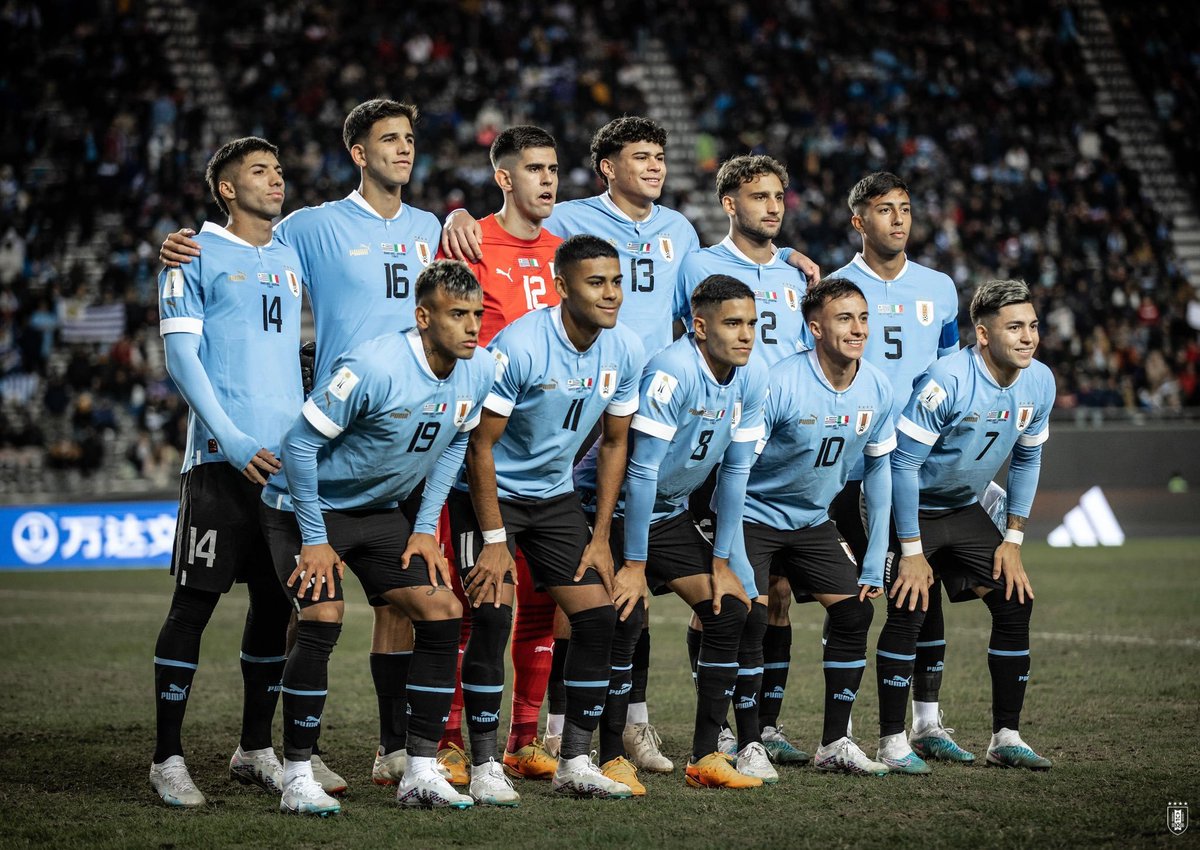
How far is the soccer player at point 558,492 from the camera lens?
19.1ft

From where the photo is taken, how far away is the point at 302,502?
546 centimetres

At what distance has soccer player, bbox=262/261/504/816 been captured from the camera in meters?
5.47

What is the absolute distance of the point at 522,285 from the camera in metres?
6.70

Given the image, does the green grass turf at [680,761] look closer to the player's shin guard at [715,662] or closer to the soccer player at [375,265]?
the player's shin guard at [715,662]

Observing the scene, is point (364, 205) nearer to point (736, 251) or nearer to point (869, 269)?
point (736, 251)

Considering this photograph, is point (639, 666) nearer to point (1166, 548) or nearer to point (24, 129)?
point (1166, 548)

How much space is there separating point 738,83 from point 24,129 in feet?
42.5

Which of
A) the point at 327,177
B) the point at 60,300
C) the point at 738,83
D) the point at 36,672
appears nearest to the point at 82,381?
the point at 60,300

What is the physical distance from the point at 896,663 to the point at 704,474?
1265mm

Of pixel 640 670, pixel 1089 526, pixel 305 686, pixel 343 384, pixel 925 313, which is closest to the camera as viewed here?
pixel 343 384

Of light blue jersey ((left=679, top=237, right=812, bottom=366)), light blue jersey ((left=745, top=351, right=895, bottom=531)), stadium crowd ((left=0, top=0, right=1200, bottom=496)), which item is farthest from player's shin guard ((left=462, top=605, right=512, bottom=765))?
stadium crowd ((left=0, top=0, right=1200, bottom=496))

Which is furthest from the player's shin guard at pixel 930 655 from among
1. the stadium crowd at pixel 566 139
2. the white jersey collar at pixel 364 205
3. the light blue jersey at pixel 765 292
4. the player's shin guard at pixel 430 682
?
the stadium crowd at pixel 566 139

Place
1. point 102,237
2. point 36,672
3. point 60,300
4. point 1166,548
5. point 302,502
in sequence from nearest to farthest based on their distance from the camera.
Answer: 1. point 302,502
2. point 36,672
3. point 1166,548
4. point 60,300
5. point 102,237

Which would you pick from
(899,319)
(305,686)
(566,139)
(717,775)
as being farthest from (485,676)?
(566,139)
